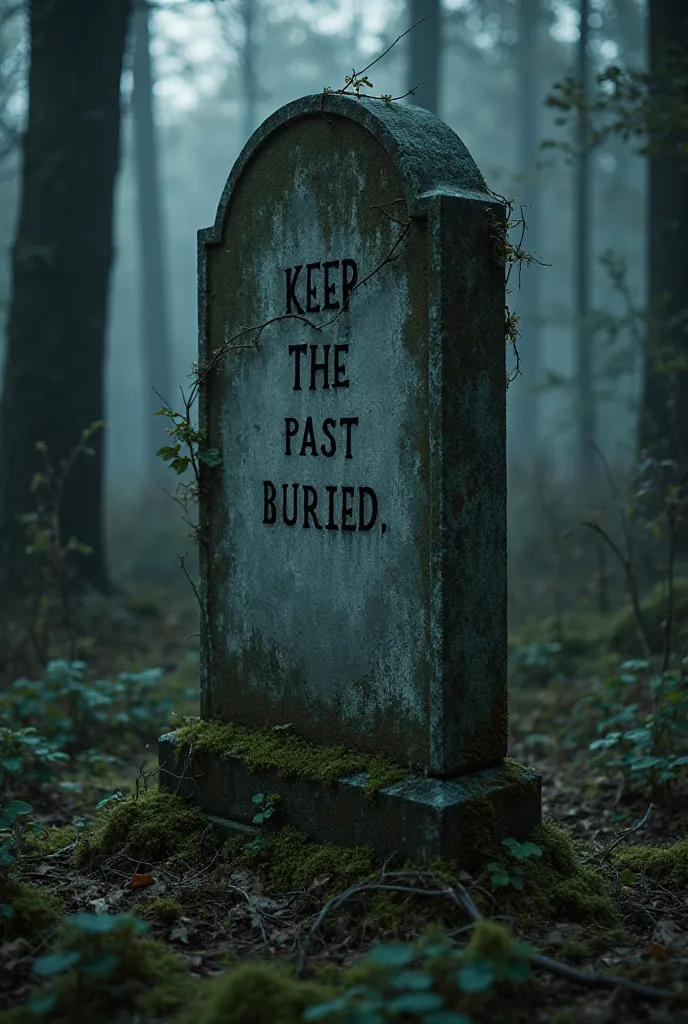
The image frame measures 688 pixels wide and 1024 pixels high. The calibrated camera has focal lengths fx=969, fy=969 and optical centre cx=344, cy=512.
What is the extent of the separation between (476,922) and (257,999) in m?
0.71

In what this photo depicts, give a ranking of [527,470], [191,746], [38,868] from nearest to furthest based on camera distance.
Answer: [38,868] → [191,746] → [527,470]

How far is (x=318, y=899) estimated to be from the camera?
11.0ft

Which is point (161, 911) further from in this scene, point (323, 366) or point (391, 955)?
point (323, 366)

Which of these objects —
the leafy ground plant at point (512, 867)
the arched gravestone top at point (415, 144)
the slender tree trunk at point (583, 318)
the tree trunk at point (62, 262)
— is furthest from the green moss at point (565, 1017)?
the slender tree trunk at point (583, 318)

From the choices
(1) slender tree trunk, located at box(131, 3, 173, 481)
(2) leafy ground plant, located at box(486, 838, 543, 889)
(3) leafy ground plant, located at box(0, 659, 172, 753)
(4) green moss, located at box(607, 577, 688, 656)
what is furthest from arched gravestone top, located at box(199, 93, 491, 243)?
(1) slender tree trunk, located at box(131, 3, 173, 481)

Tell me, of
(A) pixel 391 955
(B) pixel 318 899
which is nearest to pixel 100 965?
(A) pixel 391 955

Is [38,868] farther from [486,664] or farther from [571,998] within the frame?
[571,998]

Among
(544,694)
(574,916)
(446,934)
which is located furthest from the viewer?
(544,694)

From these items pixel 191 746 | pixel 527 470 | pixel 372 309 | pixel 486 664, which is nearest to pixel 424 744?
pixel 486 664

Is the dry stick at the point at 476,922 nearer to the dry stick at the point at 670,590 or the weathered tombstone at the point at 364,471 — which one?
the weathered tombstone at the point at 364,471

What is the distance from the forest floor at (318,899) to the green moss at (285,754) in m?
0.30

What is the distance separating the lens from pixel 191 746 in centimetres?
412

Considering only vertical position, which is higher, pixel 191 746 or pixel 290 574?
pixel 290 574

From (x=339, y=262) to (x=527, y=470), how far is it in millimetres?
12939
